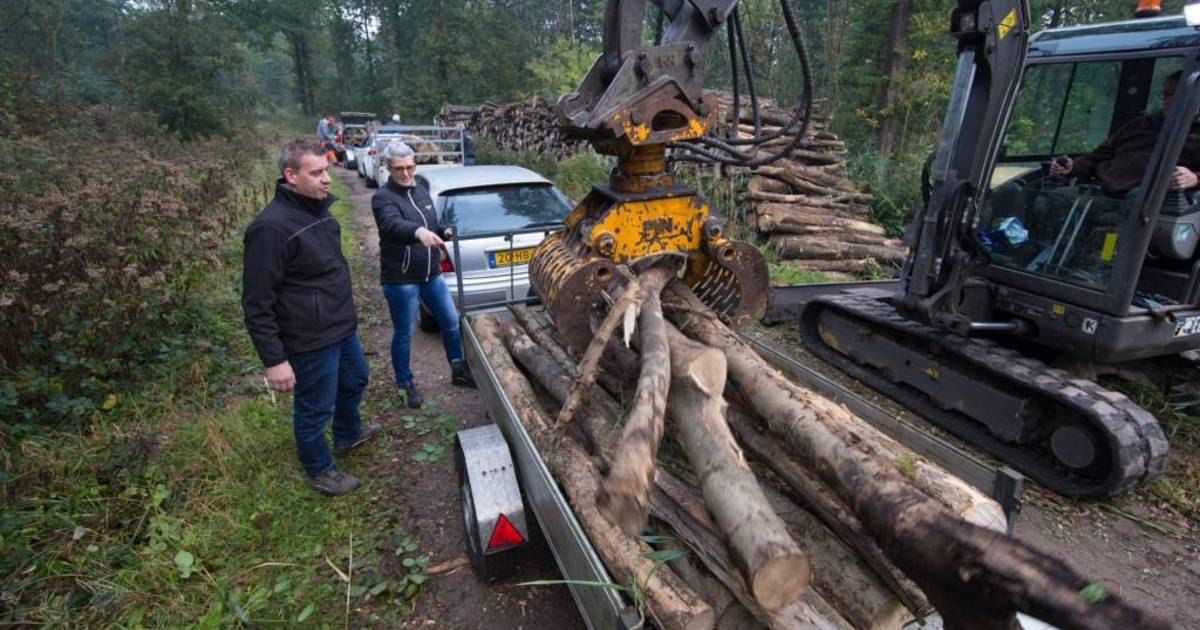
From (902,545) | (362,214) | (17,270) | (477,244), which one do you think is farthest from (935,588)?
(362,214)

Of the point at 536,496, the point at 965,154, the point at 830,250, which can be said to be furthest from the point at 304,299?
the point at 830,250

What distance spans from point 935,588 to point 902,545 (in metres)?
0.12

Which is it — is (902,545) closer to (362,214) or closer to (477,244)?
(477,244)

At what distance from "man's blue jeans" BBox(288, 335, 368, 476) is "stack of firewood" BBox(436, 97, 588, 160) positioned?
33.6 feet

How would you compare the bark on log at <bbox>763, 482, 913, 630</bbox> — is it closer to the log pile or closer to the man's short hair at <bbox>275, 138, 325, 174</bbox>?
the man's short hair at <bbox>275, 138, 325, 174</bbox>

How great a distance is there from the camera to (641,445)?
1907 millimetres

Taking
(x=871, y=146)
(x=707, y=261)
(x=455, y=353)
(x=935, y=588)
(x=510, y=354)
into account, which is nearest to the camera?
(x=935, y=588)

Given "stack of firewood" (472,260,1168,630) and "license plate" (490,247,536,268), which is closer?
"stack of firewood" (472,260,1168,630)

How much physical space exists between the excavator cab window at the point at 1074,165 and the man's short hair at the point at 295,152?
527cm

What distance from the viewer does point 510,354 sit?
4125 millimetres

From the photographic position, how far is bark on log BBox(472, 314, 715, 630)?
6.44 ft

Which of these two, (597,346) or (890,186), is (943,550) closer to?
(597,346)

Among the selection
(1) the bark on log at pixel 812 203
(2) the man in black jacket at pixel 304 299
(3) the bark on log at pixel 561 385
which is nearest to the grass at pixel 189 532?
(2) the man in black jacket at pixel 304 299

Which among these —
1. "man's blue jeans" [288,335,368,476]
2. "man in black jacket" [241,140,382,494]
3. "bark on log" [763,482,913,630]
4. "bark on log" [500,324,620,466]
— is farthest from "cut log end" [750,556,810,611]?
"man's blue jeans" [288,335,368,476]
